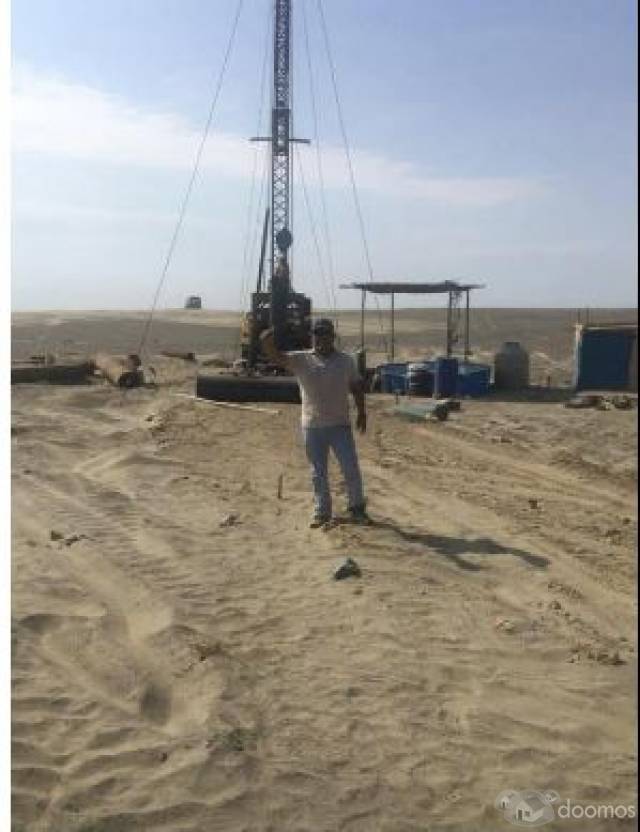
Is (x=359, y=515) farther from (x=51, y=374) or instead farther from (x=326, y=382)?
(x=51, y=374)

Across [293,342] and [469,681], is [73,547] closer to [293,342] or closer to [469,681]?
[469,681]

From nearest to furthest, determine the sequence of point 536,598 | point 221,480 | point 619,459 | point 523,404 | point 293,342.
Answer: point 536,598 → point 221,480 → point 619,459 → point 523,404 → point 293,342

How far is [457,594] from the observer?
586cm

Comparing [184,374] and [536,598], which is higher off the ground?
[184,374]

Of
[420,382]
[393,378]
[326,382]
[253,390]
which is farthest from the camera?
[393,378]

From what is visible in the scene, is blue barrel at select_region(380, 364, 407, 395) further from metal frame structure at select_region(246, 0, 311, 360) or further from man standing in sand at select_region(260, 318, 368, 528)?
man standing in sand at select_region(260, 318, 368, 528)

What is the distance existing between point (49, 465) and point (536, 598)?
6.37 metres

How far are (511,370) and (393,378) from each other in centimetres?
278

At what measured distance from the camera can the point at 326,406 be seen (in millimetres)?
7398

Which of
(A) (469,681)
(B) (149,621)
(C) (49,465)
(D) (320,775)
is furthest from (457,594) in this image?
(C) (49,465)

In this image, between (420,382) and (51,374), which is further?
(51,374)

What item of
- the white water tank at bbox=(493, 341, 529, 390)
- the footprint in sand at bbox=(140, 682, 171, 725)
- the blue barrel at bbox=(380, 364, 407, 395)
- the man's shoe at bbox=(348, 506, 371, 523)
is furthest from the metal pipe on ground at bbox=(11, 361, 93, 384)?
the footprint in sand at bbox=(140, 682, 171, 725)
